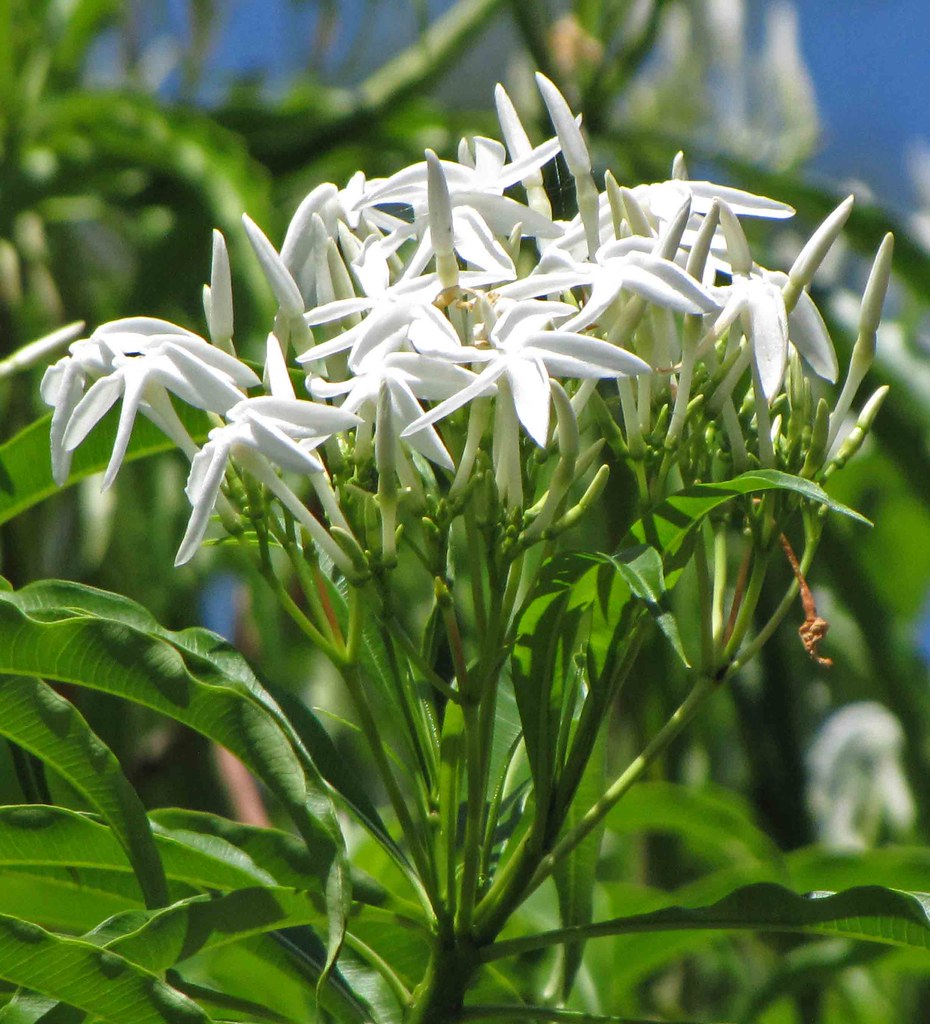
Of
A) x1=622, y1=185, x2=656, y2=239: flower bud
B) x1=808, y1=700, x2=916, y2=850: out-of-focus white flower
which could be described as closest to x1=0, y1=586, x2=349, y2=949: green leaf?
x1=622, y1=185, x2=656, y2=239: flower bud

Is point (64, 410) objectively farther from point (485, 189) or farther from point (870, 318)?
point (870, 318)

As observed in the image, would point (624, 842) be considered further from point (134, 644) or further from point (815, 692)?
point (134, 644)

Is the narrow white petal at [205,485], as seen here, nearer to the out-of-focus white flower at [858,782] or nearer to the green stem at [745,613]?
the green stem at [745,613]

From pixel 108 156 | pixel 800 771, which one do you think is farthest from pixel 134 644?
pixel 108 156

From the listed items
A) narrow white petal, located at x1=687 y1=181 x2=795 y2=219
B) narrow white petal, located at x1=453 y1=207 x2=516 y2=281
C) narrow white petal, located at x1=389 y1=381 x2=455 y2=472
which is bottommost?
narrow white petal, located at x1=389 y1=381 x2=455 y2=472

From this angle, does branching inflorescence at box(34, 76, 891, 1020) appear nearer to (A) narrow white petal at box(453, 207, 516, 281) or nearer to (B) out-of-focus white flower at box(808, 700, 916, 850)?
(A) narrow white petal at box(453, 207, 516, 281)

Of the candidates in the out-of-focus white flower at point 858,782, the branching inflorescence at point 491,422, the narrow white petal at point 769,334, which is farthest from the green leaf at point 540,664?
the out-of-focus white flower at point 858,782

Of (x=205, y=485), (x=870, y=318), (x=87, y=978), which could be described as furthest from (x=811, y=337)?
(x=87, y=978)
